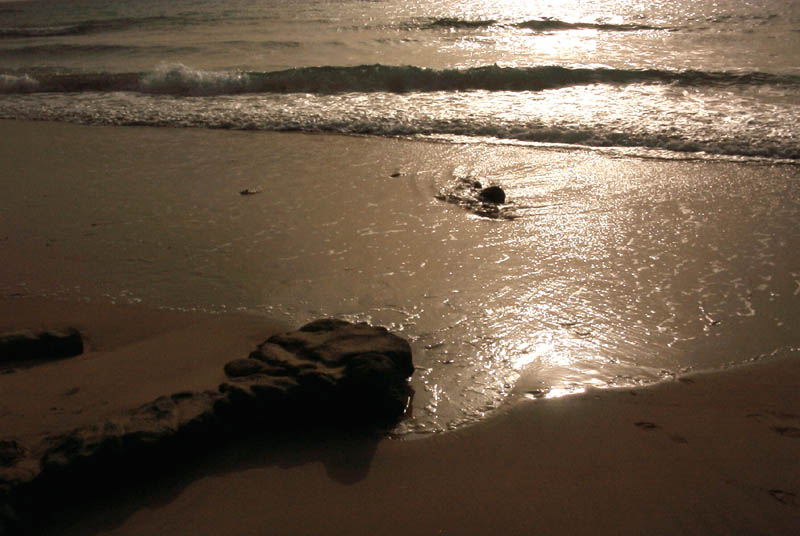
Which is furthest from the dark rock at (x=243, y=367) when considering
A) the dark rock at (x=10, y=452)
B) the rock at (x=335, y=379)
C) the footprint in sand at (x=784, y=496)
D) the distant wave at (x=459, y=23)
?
the distant wave at (x=459, y=23)

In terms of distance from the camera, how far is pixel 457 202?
5.98m

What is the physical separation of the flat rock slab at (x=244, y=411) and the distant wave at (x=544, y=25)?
1482cm

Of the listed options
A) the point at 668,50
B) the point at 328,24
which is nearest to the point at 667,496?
the point at 668,50

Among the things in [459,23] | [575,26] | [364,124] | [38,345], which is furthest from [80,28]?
[38,345]

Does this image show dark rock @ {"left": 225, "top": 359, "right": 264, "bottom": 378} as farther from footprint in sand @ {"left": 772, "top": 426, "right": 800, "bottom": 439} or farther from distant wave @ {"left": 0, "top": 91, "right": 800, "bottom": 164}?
distant wave @ {"left": 0, "top": 91, "right": 800, "bottom": 164}

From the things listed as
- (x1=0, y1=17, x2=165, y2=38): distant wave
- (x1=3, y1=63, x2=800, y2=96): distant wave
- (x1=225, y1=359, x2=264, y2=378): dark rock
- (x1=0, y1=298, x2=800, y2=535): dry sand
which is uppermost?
(x1=0, y1=17, x2=165, y2=38): distant wave

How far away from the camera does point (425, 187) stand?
6445 mm

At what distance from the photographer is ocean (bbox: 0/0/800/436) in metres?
3.94

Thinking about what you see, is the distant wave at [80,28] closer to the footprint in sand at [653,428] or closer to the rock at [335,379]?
the rock at [335,379]

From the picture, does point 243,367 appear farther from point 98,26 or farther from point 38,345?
point 98,26

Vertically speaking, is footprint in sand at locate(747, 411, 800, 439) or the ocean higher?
the ocean

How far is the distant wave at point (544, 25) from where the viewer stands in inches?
630

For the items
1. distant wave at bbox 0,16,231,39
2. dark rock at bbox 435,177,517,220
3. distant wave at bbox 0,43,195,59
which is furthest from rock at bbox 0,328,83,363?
distant wave at bbox 0,16,231,39

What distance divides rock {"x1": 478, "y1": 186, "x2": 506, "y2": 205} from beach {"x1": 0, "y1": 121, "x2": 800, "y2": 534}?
245 millimetres
